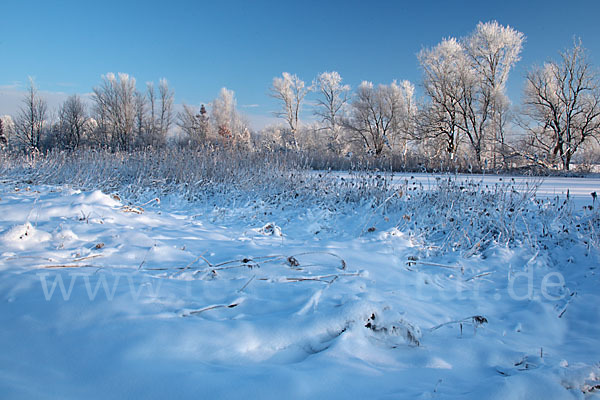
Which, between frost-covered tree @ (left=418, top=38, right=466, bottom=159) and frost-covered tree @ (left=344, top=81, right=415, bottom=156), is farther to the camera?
frost-covered tree @ (left=344, top=81, right=415, bottom=156)

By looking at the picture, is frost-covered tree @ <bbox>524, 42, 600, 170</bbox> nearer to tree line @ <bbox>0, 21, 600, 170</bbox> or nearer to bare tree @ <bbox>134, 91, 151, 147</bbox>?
tree line @ <bbox>0, 21, 600, 170</bbox>

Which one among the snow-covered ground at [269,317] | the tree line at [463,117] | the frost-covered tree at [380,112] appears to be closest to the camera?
the snow-covered ground at [269,317]

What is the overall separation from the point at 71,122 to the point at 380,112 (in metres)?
31.5

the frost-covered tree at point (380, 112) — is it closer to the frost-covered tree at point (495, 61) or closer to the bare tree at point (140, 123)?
the frost-covered tree at point (495, 61)

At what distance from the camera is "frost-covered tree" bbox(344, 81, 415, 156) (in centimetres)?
2823

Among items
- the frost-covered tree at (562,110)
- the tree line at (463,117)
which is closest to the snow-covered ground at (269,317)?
the tree line at (463,117)

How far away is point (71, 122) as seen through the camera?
3075 centimetres

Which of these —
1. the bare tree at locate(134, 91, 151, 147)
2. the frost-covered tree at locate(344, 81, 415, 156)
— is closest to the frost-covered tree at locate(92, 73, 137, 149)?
the bare tree at locate(134, 91, 151, 147)

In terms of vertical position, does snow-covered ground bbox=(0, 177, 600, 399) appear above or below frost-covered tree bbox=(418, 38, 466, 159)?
below

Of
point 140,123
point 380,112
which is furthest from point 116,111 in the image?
point 380,112

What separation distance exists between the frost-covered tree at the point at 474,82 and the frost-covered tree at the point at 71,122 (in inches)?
1315

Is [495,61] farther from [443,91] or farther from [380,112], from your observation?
[380,112]

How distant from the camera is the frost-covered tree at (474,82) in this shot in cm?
2008

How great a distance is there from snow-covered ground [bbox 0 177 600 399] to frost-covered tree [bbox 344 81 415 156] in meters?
26.2
